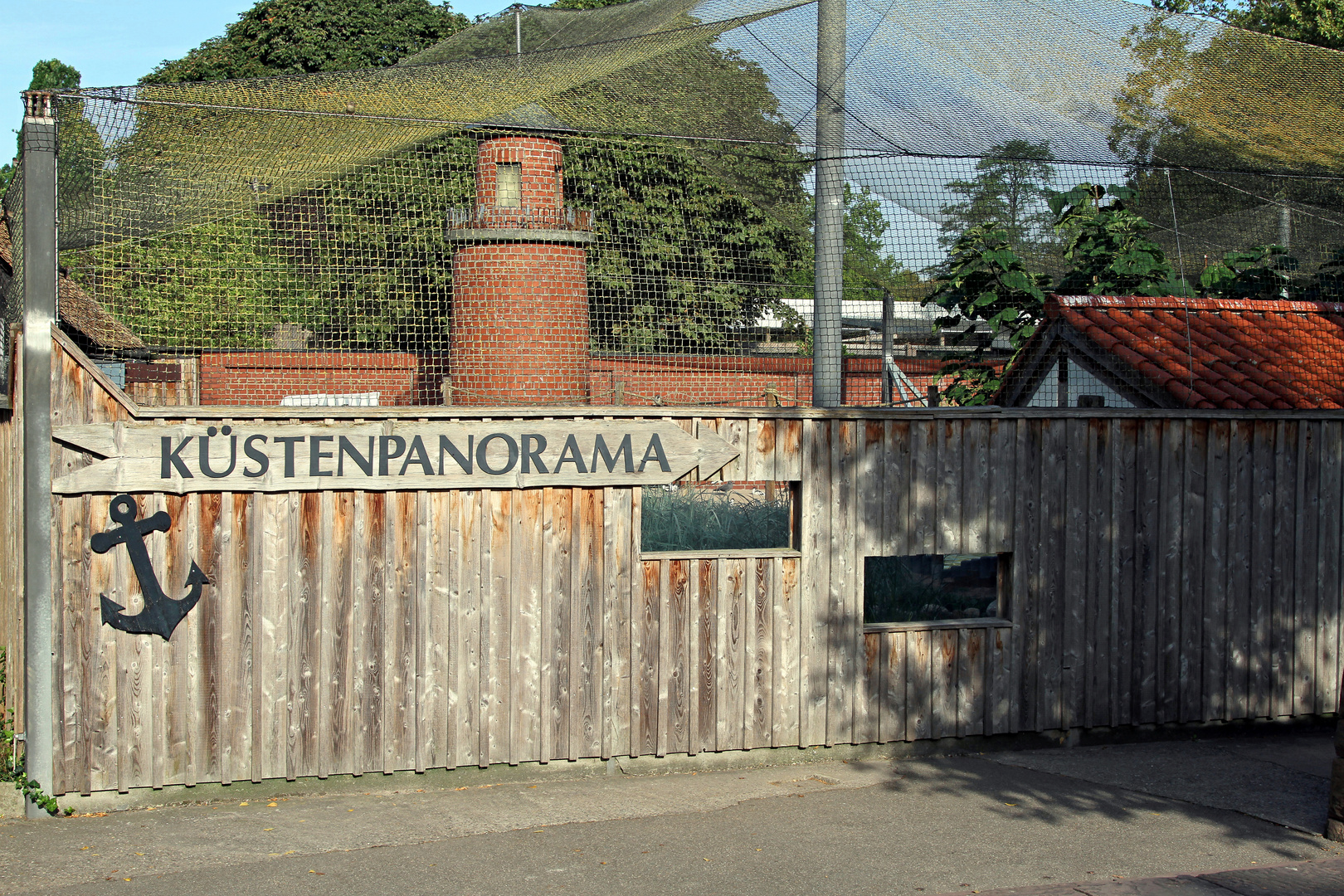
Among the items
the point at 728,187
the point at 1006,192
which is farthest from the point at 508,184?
the point at 1006,192

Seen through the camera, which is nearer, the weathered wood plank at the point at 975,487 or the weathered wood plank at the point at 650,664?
the weathered wood plank at the point at 650,664

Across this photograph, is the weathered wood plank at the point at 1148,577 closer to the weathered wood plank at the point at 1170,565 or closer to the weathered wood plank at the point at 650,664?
the weathered wood plank at the point at 1170,565

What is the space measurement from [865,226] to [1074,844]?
13.2ft

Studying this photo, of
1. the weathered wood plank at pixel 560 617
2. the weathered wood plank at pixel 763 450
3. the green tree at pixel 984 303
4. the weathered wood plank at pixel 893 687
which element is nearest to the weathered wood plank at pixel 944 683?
the weathered wood plank at pixel 893 687

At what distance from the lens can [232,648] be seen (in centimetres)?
618

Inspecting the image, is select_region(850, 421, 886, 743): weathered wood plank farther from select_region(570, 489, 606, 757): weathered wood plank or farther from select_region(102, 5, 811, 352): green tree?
select_region(570, 489, 606, 757): weathered wood plank

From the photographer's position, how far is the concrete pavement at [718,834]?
5.25 meters

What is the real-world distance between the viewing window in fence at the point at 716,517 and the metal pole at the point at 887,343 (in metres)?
1.12

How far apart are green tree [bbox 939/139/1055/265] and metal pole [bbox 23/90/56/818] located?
5.16m

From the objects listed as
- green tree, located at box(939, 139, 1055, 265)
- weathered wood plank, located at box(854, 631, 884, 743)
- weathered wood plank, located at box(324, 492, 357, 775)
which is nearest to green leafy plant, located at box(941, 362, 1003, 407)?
green tree, located at box(939, 139, 1055, 265)

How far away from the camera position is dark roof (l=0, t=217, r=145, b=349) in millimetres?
7160

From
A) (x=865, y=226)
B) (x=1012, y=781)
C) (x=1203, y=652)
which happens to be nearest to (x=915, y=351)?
(x=865, y=226)

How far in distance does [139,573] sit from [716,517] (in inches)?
147

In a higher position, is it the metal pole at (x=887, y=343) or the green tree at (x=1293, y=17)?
the green tree at (x=1293, y=17)
